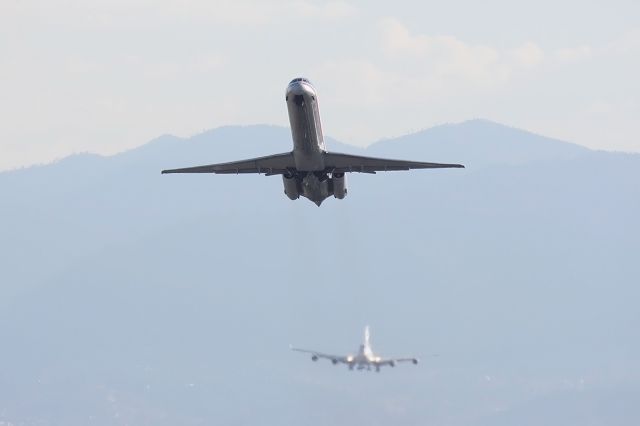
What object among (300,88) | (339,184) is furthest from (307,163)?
(300,88)

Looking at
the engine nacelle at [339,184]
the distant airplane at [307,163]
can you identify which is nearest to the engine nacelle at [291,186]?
the distant airplane at [307,163]

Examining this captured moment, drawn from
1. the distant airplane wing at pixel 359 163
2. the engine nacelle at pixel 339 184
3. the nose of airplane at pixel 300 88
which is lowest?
the engine nacelle at pixel 339 184

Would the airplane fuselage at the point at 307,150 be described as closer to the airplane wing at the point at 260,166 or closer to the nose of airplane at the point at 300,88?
the nose of airplane at the point at 300,88

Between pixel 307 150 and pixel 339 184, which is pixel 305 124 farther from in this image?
pixel 339 184

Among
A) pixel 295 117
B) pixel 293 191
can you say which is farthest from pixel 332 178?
pixel 295 117

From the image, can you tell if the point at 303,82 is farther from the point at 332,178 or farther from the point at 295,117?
the point at 332,178

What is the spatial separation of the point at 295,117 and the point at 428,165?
34.5ft

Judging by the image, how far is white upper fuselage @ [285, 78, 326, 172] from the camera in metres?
93.4

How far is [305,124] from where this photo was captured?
94.8 m

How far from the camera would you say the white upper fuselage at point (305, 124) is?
9338 centimetres

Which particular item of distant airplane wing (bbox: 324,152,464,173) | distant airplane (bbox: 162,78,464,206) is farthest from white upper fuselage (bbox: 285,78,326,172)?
distant airplane wing (bbox: 324,152,464,173)

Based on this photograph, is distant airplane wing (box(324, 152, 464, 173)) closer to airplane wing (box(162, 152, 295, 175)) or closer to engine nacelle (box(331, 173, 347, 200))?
engine nacelle (box(331, 173, 347, 200))

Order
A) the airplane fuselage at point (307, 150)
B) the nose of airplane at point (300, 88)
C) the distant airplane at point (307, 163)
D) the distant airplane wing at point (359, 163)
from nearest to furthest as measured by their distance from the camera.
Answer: the nose of airplane at point (300, 88), the airplane fuselage at point (307, 150), the distant airplane at point (307, 163), the distant airplane wing at point (359, 163)

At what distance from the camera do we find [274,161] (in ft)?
332
